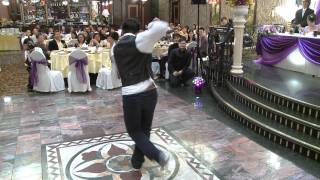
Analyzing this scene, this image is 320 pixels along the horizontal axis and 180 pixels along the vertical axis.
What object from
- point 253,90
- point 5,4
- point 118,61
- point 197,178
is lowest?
point 197,178

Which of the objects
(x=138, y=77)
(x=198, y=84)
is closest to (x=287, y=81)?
A: (x=198, y=84)

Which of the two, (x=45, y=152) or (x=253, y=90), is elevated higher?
(x=253, y=90)

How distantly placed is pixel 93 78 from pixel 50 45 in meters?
1.36

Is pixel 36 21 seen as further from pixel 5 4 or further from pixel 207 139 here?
pixel 207 139

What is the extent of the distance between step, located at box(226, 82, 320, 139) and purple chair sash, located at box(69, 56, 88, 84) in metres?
3.09

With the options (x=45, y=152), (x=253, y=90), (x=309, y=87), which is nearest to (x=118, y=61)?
(x=45, y=152)

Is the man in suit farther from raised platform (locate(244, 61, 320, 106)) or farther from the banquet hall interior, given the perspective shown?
raised platform (locate(244, 61, 320, 106))

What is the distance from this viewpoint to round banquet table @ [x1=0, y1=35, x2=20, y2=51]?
45.8ft

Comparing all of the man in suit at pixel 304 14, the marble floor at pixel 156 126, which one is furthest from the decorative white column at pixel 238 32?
the man in suit at pixel 304 14

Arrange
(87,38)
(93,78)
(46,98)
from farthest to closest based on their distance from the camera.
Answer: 1. (87,38)
2. (93,78)
3. (46,98)

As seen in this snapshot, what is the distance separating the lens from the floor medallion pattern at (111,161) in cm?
329

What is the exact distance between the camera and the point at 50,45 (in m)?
7.76

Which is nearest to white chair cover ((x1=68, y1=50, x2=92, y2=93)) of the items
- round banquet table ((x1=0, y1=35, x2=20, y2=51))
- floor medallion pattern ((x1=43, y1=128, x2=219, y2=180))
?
floor medallion pattern ((x1=43, y1=128, x2=219, y2=180))

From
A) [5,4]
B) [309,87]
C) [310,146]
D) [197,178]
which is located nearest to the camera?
[197,178]
